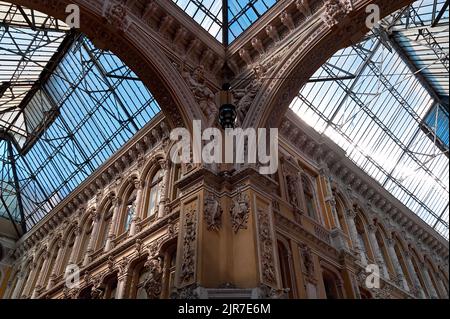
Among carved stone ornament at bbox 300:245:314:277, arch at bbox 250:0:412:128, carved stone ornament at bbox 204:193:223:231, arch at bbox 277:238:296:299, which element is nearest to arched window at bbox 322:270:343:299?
carved stone ornament at bbox 300:245:314:277

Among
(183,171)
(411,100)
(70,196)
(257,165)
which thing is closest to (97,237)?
(70,196)

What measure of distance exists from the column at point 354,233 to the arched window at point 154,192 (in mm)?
7069

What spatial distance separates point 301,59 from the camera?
11031 millimetres

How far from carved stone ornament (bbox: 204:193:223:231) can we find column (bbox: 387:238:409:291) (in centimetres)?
1031

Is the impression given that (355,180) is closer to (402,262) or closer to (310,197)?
(310,197)

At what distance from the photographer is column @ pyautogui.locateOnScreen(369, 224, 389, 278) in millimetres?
15616

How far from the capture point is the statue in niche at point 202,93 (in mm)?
11328

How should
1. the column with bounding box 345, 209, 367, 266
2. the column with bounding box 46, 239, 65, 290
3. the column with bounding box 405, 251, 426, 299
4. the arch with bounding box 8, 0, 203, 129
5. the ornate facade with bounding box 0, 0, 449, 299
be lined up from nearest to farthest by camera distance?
the ornate facade with bounding box 0, 0, 449, 299, the arch with bounding box 8, 0, 203, 129, the column with bounding box 345, 209, 367, 266, the column with bounding box 46, 239, 65, 290, the column with bounding box 405, 251, 426, 299

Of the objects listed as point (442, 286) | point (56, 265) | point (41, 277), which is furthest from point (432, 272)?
point (41, 277)

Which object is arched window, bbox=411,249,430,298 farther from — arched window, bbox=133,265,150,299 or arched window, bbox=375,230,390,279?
arched window, bbox=133,265,150,299

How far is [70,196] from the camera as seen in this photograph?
18.5 meters

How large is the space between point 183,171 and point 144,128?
4856 millimetres

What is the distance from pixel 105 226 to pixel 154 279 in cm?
556

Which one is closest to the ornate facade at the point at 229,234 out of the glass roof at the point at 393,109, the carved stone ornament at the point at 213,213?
the carved stone ornament at the point at 213,213
